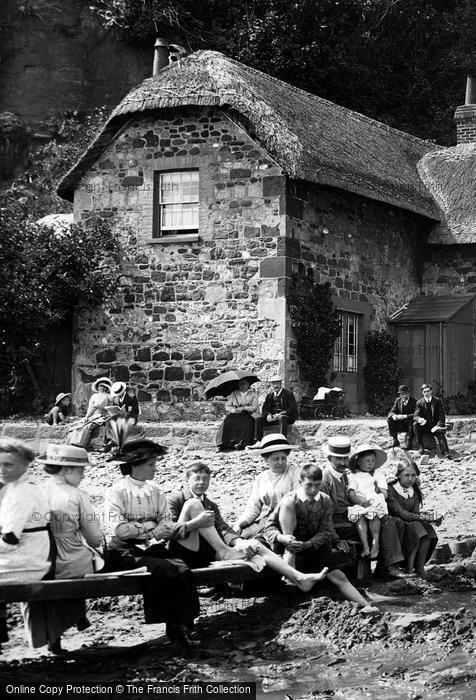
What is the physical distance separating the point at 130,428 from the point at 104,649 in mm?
9541

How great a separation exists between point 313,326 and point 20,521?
13.1m

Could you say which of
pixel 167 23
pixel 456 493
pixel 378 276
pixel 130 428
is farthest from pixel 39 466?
pixel 167 23

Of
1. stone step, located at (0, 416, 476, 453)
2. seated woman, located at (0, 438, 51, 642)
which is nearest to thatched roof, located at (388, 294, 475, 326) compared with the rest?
stone step, located at (0, 416, 476, 453)

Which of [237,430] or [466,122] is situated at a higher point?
[466,122]

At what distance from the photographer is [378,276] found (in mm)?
24219

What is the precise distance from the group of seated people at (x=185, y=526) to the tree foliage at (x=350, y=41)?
73.7 ft

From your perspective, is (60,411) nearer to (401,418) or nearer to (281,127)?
(401,418)

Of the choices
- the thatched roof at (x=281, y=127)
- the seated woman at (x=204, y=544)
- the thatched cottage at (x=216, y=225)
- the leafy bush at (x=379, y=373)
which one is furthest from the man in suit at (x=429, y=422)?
the seated woman at (x=204, y=544)

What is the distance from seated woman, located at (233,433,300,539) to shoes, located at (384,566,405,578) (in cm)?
119

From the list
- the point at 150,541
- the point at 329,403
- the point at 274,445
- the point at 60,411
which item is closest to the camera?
the point at 150,541

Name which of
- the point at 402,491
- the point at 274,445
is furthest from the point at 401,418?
the point at 274,445

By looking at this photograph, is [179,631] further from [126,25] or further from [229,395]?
[126,25]

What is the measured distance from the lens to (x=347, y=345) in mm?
23328

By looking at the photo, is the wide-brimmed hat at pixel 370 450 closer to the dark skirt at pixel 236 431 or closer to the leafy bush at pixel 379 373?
the dark skirt at pixel 236 431
